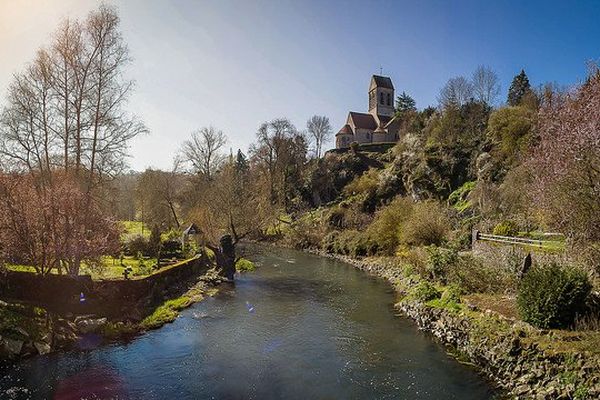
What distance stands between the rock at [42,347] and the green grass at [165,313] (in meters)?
4.07

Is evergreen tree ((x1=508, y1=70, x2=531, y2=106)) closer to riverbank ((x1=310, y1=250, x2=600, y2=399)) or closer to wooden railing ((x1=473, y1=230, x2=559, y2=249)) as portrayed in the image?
wooden railing ((x1=473, y1=230, x2=559, y2=249))

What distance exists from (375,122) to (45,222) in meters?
80.4

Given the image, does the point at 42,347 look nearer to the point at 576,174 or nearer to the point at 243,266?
the point at 576,174

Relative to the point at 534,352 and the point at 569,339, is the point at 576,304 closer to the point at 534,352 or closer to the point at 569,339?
the point at 569,339

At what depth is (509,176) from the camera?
115 feet

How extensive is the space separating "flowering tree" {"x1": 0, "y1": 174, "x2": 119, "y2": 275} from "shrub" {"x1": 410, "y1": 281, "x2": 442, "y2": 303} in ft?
53.1

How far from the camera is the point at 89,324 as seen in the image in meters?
16.5

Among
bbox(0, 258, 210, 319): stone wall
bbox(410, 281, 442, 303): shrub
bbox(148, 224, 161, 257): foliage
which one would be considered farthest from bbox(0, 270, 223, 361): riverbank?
bbox(410, 281, 442, 303): shrub

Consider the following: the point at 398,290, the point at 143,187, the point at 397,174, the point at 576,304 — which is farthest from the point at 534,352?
the point at 143,187

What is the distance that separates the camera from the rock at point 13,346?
13469 mm

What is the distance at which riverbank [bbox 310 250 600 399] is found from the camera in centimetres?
1109

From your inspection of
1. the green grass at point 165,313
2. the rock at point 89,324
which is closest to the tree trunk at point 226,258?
the green grass at point 165,313

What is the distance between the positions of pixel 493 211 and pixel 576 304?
21674mm

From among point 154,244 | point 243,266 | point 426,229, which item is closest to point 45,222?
point 154,244
